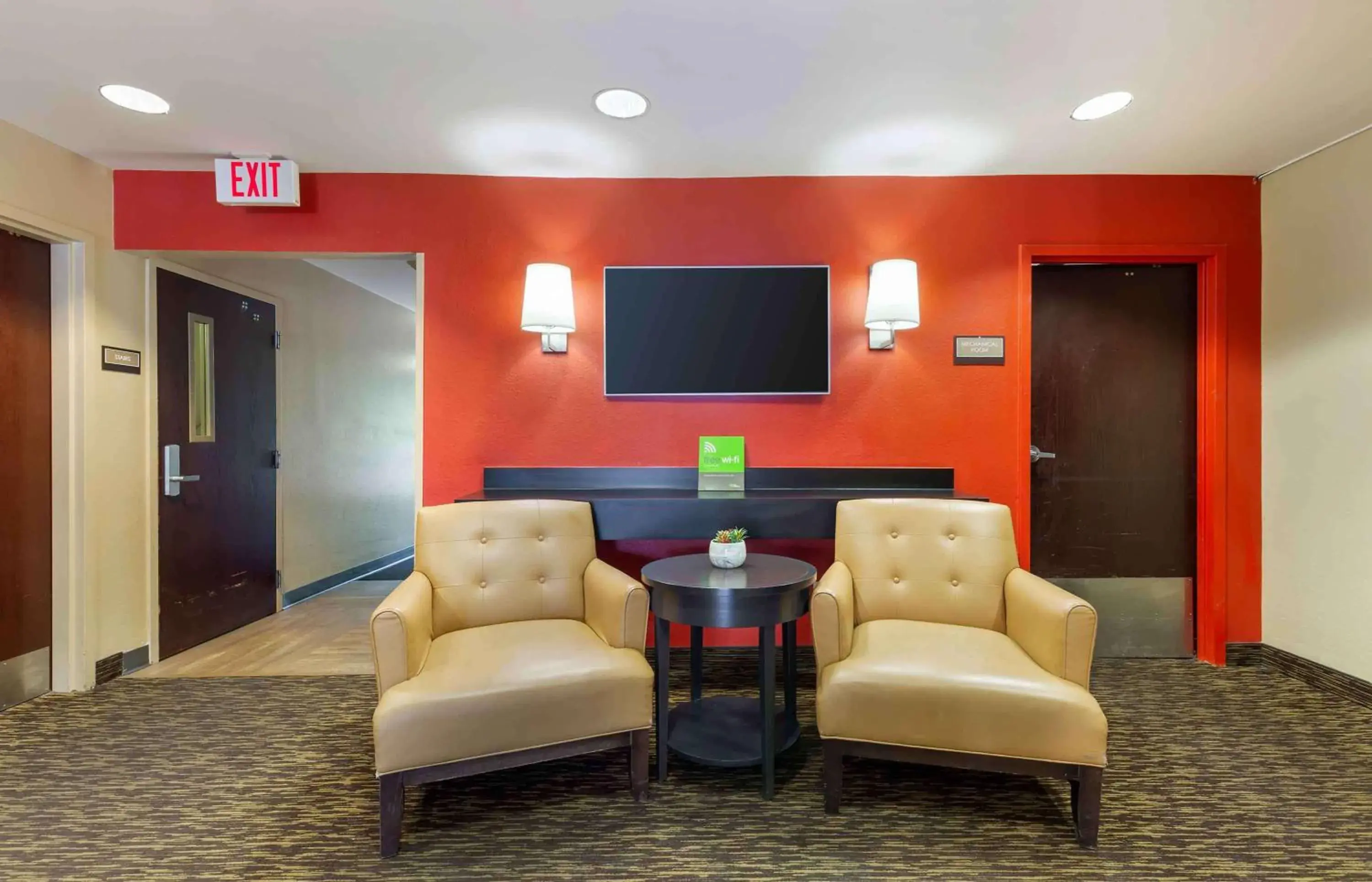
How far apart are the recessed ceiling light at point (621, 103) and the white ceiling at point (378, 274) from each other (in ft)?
7.49

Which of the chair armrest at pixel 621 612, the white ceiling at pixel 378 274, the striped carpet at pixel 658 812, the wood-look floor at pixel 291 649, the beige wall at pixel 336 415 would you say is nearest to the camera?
the striped carpet at pixel 658 812

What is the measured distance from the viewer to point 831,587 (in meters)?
2.04

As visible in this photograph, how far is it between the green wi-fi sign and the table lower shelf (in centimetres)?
105

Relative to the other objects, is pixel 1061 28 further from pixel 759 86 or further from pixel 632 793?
pixel 632 793

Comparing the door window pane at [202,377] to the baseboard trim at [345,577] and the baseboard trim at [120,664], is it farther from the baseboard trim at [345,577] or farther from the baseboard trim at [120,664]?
the baseboard trim at [345,577]

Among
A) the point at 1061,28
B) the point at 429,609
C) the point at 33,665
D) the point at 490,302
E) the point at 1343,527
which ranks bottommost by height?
the point at 33,665

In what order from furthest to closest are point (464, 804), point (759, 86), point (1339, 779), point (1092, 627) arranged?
point (759, 86) < point (1339, 779) < point (464, 804) < point (1092, 627)

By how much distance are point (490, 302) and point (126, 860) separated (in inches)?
94.4

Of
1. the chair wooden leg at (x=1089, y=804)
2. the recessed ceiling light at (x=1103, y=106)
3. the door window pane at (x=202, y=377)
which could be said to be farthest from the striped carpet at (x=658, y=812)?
the recessed ceiling light at (x=1103, y=106)

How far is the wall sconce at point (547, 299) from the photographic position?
9.45ft

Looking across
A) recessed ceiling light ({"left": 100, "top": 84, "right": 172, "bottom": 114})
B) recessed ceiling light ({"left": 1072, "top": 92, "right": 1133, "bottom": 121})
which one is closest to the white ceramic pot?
recessed ceiling light ({"left": 1072, "top": 92, "right": 1133, "bottom": 121})

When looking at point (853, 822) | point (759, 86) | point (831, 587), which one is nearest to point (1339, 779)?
point (853, 822)

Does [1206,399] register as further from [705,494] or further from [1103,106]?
[705,494]

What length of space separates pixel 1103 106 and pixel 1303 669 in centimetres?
272
